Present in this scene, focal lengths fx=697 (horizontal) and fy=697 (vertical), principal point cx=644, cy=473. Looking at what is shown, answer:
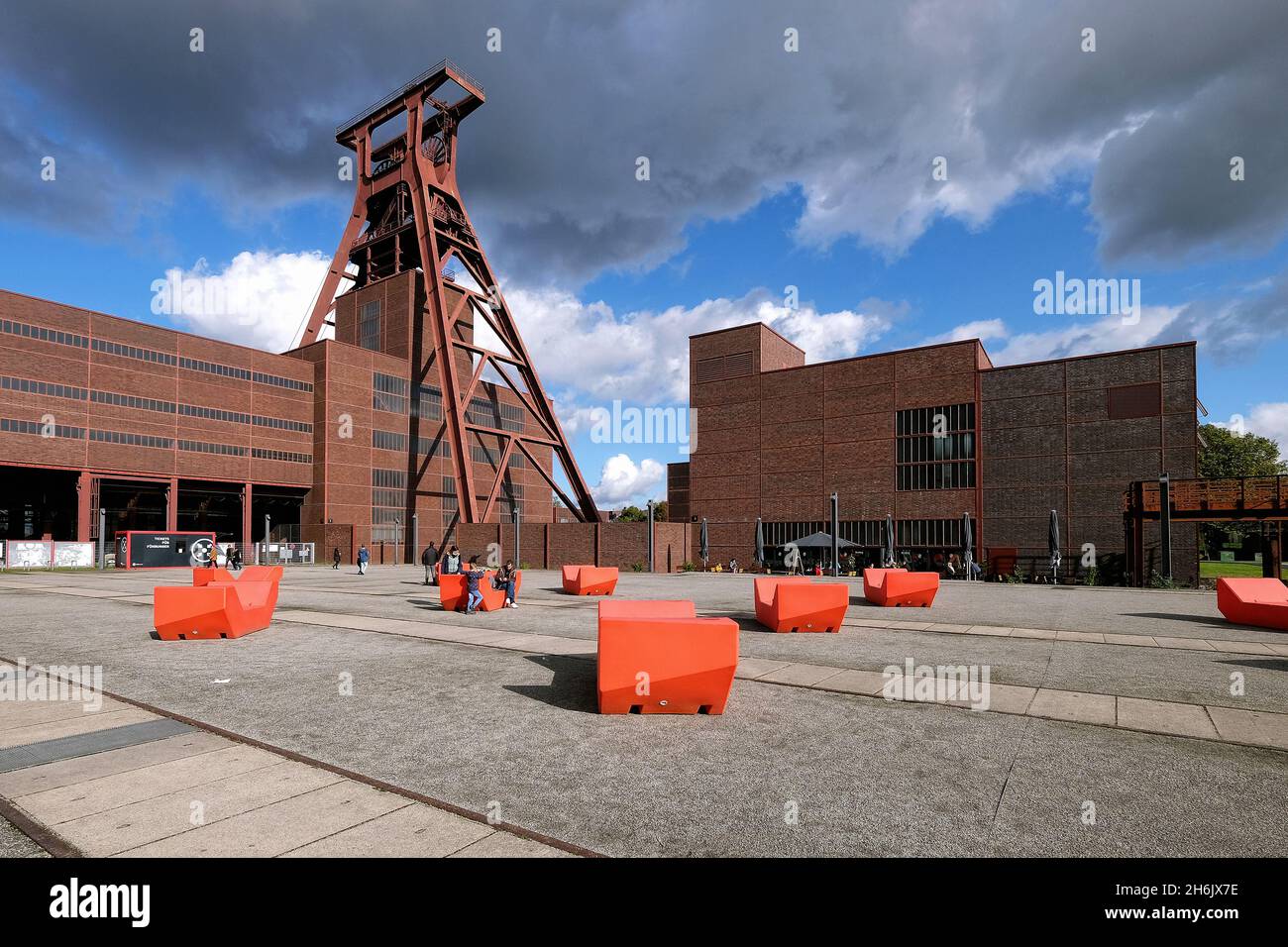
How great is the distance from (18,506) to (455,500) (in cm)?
3780

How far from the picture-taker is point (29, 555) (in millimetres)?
39281

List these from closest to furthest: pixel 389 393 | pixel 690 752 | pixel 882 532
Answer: pixel 690 752, pixel 882 532, pixel 389 393

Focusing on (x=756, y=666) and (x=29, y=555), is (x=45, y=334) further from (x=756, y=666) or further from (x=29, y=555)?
(x=756, y=666)

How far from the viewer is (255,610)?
41.9 feet

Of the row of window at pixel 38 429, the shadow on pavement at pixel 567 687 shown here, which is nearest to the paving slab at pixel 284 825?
the shadow on pavement at pixel 567 687

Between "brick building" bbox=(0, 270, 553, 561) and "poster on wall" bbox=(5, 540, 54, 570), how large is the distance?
919 centimetres

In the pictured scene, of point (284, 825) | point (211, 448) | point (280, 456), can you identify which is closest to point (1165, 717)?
point (284, 825)

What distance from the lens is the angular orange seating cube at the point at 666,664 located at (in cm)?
690

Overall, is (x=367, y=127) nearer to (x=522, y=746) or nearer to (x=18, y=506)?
(x=18, y=506)

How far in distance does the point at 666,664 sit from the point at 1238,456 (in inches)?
3881

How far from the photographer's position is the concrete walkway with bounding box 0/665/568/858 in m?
3.93

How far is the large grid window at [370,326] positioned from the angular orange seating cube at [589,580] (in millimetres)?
58516

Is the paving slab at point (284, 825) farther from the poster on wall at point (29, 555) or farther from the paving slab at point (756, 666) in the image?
the poster on wall at point (29, 555)
